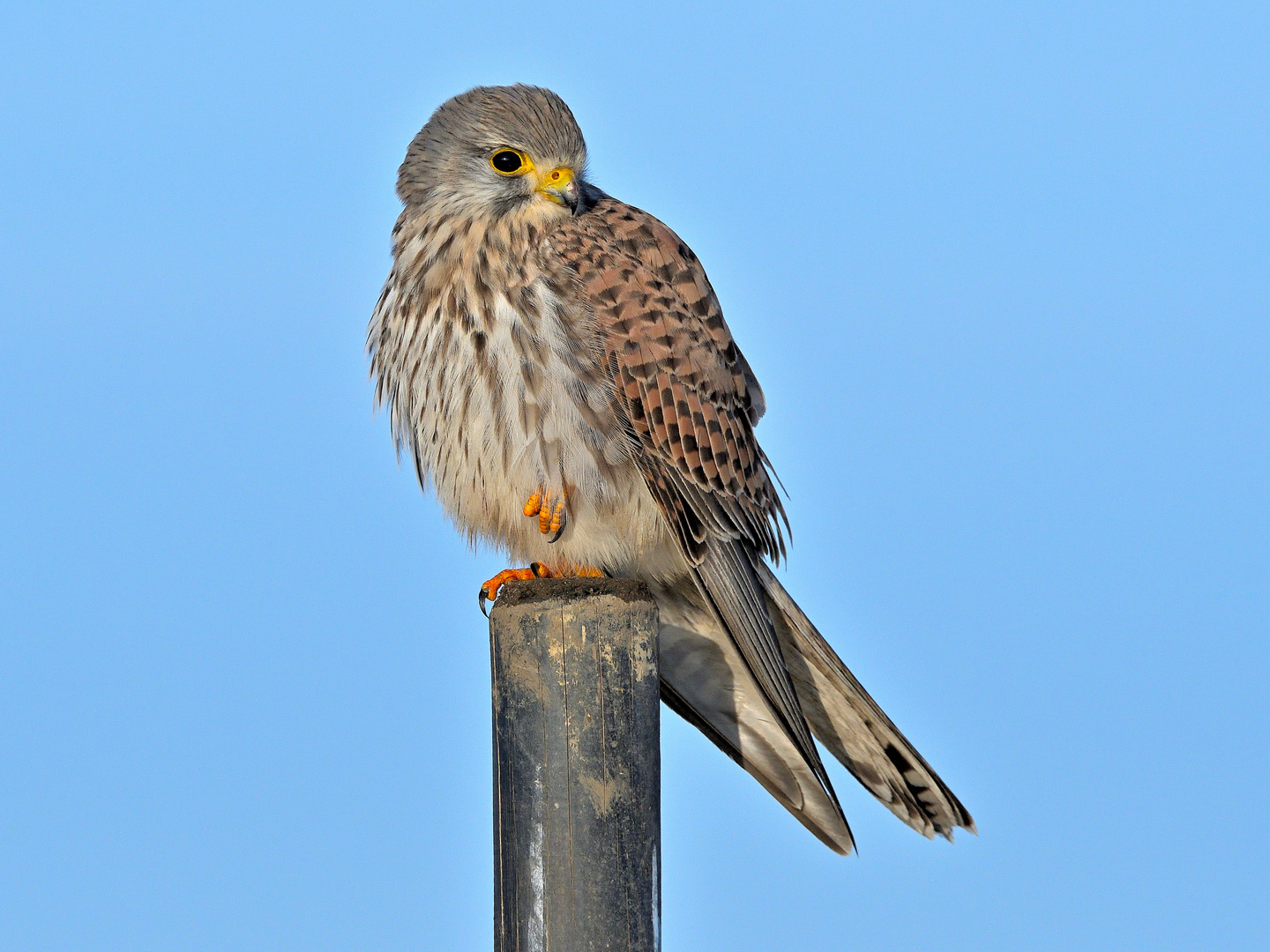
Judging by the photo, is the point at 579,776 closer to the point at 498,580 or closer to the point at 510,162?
the point at 498,580

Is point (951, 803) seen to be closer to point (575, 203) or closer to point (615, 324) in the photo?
point (615, 324)

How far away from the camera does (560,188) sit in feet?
13.2

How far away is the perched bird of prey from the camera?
383 cm

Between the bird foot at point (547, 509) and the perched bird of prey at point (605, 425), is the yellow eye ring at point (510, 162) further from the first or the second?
the bird foot at point (547, 509)

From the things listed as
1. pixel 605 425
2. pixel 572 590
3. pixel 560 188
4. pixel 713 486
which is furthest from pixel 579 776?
pixel 560 188

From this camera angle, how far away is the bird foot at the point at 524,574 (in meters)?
3.97

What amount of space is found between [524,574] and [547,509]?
243 mm

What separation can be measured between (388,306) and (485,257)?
441 millimetres

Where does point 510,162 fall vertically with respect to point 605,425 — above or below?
above

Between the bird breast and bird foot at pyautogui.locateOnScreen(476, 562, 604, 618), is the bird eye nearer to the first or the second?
the bird breast

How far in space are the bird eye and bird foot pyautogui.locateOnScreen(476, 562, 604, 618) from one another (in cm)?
112

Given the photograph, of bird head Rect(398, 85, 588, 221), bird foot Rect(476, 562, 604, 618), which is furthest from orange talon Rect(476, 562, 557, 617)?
bird head Rect(398, 85, 588, 221)

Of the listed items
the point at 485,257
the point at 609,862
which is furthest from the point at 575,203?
the point at 609,862

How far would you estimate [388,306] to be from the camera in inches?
166
